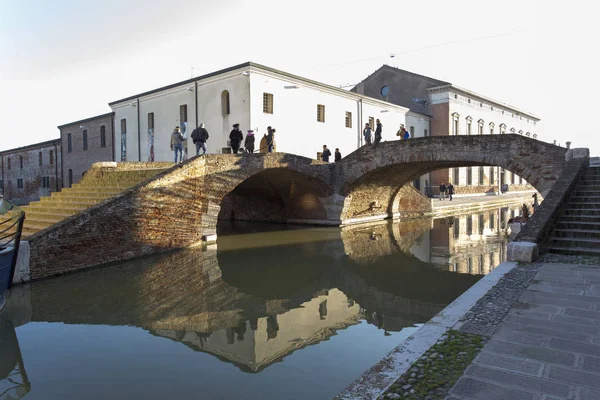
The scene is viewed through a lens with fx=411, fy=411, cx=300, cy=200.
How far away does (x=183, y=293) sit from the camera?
7250mm

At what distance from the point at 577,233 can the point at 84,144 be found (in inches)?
1142

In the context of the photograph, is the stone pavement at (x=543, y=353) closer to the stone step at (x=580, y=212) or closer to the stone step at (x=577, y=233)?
the stone step at (x=577, y=233)

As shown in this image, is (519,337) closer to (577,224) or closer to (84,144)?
(577,224)

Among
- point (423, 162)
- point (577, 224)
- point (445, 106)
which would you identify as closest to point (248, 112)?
point (423, 162)

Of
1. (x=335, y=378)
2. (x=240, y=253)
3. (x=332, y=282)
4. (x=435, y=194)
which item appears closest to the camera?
(x=335, y=378)

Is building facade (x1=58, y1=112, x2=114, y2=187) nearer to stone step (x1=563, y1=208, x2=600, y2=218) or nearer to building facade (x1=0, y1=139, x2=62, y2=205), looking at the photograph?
building facade (x1=0, y1=139, x2=62, y2=205)

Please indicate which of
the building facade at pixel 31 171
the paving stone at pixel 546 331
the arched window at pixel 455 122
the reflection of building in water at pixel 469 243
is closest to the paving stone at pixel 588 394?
the paving stone at pixel 546 331

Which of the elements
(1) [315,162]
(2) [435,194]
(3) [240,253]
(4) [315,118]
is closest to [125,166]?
(3) [240,253]

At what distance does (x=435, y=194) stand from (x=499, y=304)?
2737 centimetres

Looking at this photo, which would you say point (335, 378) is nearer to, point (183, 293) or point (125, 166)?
point (183, 293)

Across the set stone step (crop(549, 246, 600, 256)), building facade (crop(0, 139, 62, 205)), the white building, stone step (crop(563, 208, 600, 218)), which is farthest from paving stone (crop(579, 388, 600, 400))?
building facade (crop(0, 139, 62, 205))

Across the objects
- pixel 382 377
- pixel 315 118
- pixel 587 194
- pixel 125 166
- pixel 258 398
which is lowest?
pixel 258 398

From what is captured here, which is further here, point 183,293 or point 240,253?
point 240,253

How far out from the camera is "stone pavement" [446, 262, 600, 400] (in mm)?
2674
